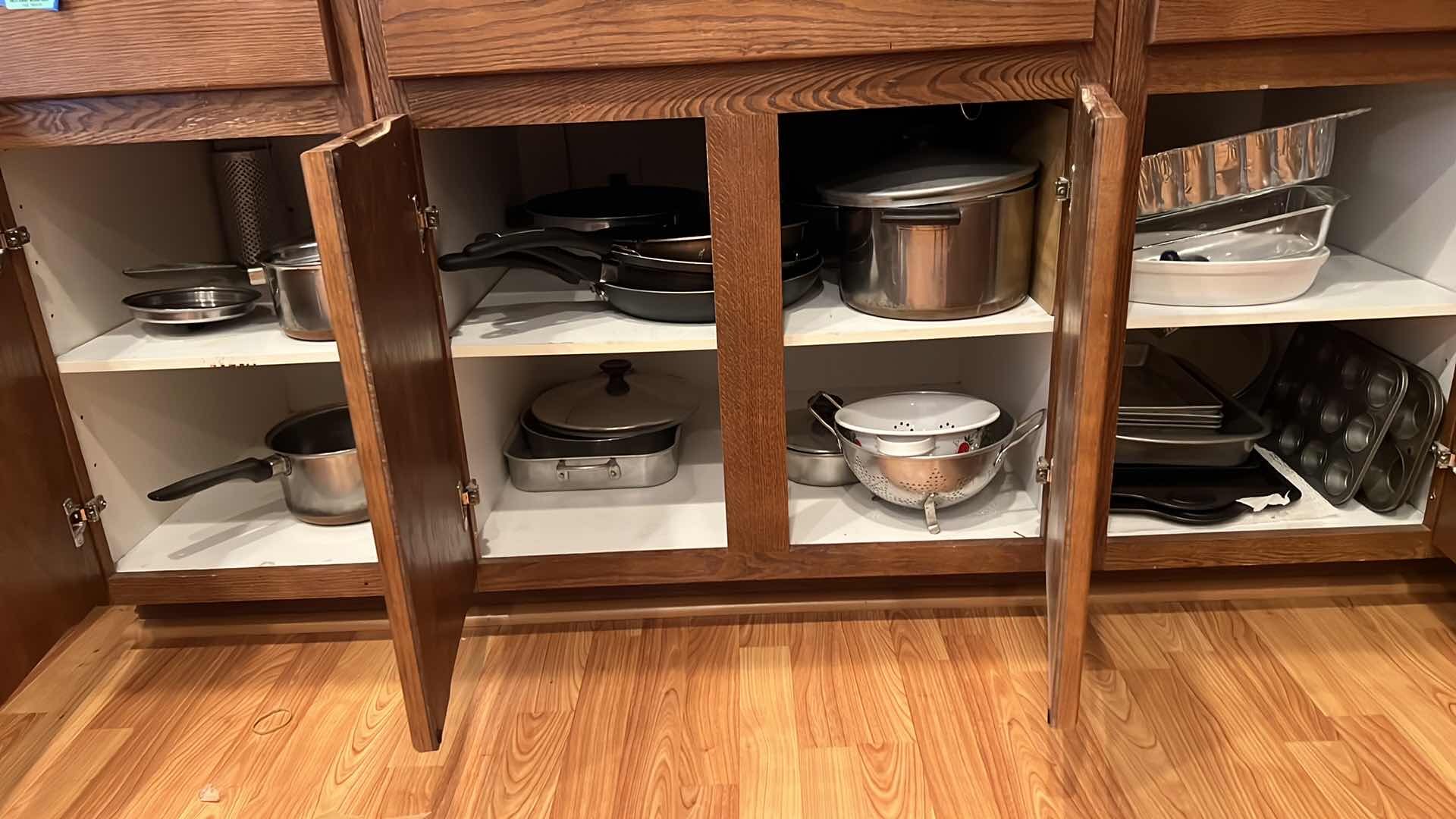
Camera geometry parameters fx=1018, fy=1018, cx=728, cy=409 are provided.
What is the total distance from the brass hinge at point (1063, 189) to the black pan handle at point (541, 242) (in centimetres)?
52

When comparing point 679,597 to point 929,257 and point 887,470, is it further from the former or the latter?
point 929,257

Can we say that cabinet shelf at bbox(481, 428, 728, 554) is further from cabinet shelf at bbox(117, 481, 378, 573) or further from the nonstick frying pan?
the nonstick frying pan

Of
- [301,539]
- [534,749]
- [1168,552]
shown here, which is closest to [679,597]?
[534,749]

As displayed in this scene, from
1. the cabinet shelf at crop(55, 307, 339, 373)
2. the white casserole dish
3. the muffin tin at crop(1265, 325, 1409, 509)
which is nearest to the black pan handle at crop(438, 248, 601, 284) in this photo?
the cabinet shelf at crop(55, 307, 339, 373)

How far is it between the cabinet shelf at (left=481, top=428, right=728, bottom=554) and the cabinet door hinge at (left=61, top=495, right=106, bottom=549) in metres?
0.48

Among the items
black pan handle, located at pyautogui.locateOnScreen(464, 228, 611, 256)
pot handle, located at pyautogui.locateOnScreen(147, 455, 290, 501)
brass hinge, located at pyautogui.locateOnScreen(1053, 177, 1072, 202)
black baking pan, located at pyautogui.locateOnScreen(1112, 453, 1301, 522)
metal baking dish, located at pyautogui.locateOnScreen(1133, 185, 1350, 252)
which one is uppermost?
brass hinge, located at pyautogui.locateOnScreen(1053, 177, 1072, 202)

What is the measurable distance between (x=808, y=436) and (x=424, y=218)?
0.65 m

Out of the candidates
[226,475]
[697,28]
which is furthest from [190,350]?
[697,28]

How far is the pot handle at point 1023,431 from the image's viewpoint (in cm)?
128

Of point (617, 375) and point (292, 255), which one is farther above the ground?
point (292, 255)

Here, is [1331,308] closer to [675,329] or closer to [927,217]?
[927,217]

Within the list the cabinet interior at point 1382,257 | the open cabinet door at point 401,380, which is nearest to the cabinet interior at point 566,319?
the cabinet interior at point 1382,257

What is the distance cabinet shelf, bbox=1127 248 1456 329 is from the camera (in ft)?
3.84

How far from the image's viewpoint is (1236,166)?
1.21 meters
